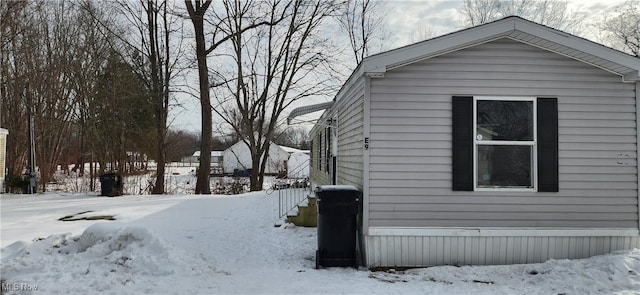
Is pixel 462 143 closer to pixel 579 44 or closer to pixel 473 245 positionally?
pixel 473 245

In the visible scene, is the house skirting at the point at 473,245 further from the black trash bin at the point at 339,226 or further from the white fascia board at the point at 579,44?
the white fascia board at the point at 579,44

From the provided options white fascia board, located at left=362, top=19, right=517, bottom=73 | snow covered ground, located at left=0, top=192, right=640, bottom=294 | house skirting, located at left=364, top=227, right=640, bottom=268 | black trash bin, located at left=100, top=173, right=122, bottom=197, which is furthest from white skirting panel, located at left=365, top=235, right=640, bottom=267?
black trash bin, located at left=100, top=173, right=122, bottom=197

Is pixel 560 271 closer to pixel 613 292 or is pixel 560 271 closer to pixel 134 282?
pixel 613 292

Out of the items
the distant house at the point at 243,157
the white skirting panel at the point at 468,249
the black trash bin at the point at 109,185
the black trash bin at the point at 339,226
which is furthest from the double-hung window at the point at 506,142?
the distant house at the point at 243,157

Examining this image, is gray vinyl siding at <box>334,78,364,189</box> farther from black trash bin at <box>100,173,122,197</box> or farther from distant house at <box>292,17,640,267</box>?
black trash bin at <box>100,173,122,197</box>

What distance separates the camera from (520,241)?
19.9ft

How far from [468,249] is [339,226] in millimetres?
1777

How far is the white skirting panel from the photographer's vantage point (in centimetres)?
603

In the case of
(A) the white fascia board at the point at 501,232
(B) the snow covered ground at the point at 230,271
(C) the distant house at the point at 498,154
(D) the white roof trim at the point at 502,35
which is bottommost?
(B) the snow covered ground at the point at 230,271

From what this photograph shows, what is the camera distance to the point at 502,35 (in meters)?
6.01

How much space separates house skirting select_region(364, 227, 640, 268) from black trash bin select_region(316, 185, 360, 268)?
252mm

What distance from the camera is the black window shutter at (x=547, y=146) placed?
19.8 feet

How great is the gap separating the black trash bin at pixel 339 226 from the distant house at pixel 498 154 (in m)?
0.19

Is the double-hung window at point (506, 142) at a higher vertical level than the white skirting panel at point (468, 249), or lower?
higher
